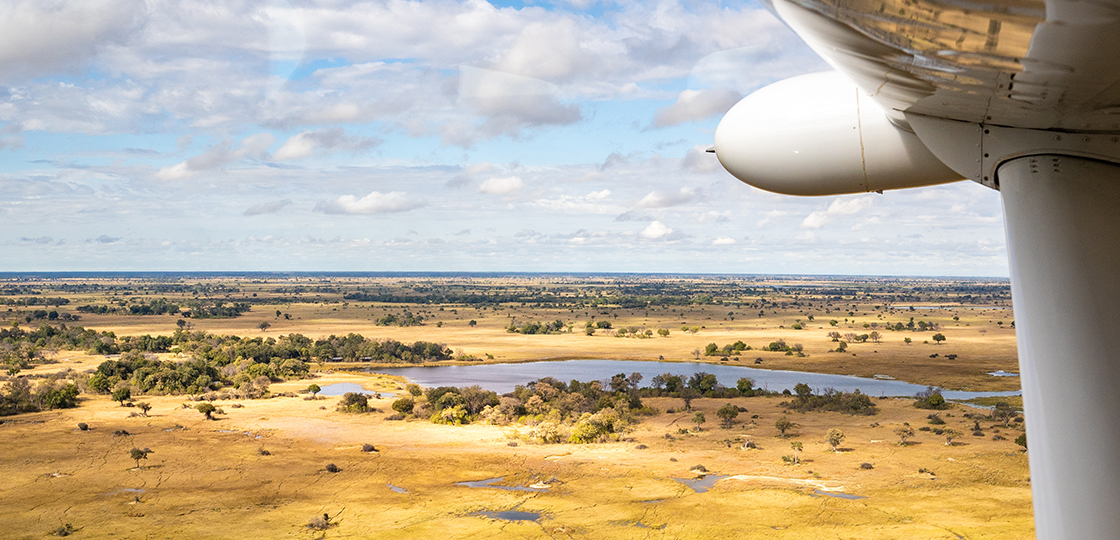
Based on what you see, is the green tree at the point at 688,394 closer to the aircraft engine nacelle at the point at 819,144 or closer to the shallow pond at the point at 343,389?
the shallow pond at the point at 343,389

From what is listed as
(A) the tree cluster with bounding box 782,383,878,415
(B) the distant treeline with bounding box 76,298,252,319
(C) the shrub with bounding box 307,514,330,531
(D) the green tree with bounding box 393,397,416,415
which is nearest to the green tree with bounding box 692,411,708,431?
(A) the tree cluster with bounding box 782,383,878,415

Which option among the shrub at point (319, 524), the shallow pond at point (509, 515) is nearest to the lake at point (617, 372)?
the shallow pond at point (509, 515)

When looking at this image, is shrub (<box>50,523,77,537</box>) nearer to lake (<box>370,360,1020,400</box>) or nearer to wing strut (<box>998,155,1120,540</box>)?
wing strut (<box>998,155,1120,540</box>)

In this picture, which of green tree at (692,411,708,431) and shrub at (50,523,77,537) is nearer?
shrub at (50,523,77,537)

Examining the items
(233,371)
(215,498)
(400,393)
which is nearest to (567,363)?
(400,393)

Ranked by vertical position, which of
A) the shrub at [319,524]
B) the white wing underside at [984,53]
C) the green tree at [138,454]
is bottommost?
the shrub at [319,524]

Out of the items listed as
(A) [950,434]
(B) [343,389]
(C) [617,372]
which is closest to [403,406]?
(B) [343,389]

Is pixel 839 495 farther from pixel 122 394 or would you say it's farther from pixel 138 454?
pixel 122 394
